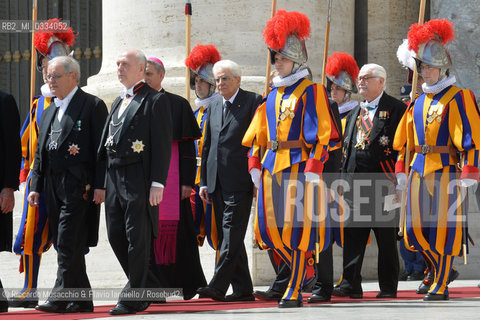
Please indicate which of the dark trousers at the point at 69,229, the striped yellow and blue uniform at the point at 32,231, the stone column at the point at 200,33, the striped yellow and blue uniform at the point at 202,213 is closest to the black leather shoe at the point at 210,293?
the striped yellow and blue uniform at the point at 202,213

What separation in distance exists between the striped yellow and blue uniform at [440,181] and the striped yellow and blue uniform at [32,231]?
8.43 feet

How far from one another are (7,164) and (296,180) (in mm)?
1881

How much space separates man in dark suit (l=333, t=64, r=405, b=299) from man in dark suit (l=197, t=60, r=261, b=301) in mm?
892

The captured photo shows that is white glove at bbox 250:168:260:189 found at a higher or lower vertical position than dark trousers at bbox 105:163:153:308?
higher

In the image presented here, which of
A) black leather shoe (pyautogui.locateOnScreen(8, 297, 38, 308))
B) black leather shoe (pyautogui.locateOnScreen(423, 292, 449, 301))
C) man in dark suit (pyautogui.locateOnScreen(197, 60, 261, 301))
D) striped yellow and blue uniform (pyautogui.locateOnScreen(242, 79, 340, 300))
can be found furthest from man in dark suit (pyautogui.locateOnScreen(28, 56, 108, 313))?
black leather shoe (pyautogui.locateOnScreen(423, 292, 449, 301))

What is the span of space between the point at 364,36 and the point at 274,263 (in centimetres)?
458

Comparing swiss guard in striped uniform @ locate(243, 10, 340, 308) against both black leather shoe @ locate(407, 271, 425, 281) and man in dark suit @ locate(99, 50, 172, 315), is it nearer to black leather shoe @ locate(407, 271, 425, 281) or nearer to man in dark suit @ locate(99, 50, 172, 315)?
man in dark suit @ locate(99, 50, 172, 315)

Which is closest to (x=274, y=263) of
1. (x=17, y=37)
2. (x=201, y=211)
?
(x=201, y=211)

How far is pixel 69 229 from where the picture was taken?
7.21 metres

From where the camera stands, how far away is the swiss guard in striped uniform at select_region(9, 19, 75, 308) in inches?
309

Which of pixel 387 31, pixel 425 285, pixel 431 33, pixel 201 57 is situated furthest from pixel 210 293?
pixel 387 31

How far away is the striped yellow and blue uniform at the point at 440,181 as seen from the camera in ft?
25.6

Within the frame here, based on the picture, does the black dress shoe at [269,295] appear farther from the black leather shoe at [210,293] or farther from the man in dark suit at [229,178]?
the black leather shoe at [210,293]

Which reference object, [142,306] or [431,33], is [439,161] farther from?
[142,306]
